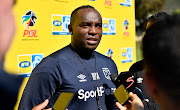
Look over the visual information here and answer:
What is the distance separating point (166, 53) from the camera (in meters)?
0.70

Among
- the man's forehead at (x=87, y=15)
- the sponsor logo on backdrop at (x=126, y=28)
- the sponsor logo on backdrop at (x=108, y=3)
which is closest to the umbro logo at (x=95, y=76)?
the man's forehead at (x=87, y=15)

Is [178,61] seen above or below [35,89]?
above

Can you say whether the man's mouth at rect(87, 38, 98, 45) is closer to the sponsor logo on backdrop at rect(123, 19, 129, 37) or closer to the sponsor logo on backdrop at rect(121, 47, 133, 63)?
the sponsor logo on backdrop at rect(121, 47, 133, 63)

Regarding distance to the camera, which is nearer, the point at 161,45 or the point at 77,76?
the point at 161,45

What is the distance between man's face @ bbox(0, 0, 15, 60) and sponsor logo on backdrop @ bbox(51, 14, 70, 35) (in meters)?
0.48

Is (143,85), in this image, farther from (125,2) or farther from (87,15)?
(125,2)

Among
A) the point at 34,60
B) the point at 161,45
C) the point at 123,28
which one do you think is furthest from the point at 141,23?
the point at 161,45

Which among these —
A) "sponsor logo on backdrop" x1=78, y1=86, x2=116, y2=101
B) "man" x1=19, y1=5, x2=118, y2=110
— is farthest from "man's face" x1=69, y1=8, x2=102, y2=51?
"sponsor logo on backdrop" x1=78, y1=86, x2=116, y2=101

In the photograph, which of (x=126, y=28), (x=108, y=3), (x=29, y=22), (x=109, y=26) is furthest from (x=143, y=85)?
(x=126, y=28)

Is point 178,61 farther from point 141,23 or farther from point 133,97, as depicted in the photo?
point 141,23

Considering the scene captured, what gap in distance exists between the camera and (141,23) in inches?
821

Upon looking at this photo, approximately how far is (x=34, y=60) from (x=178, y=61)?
173 centimetres

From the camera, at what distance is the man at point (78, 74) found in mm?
1618

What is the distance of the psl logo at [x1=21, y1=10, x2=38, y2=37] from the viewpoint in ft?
6.98
